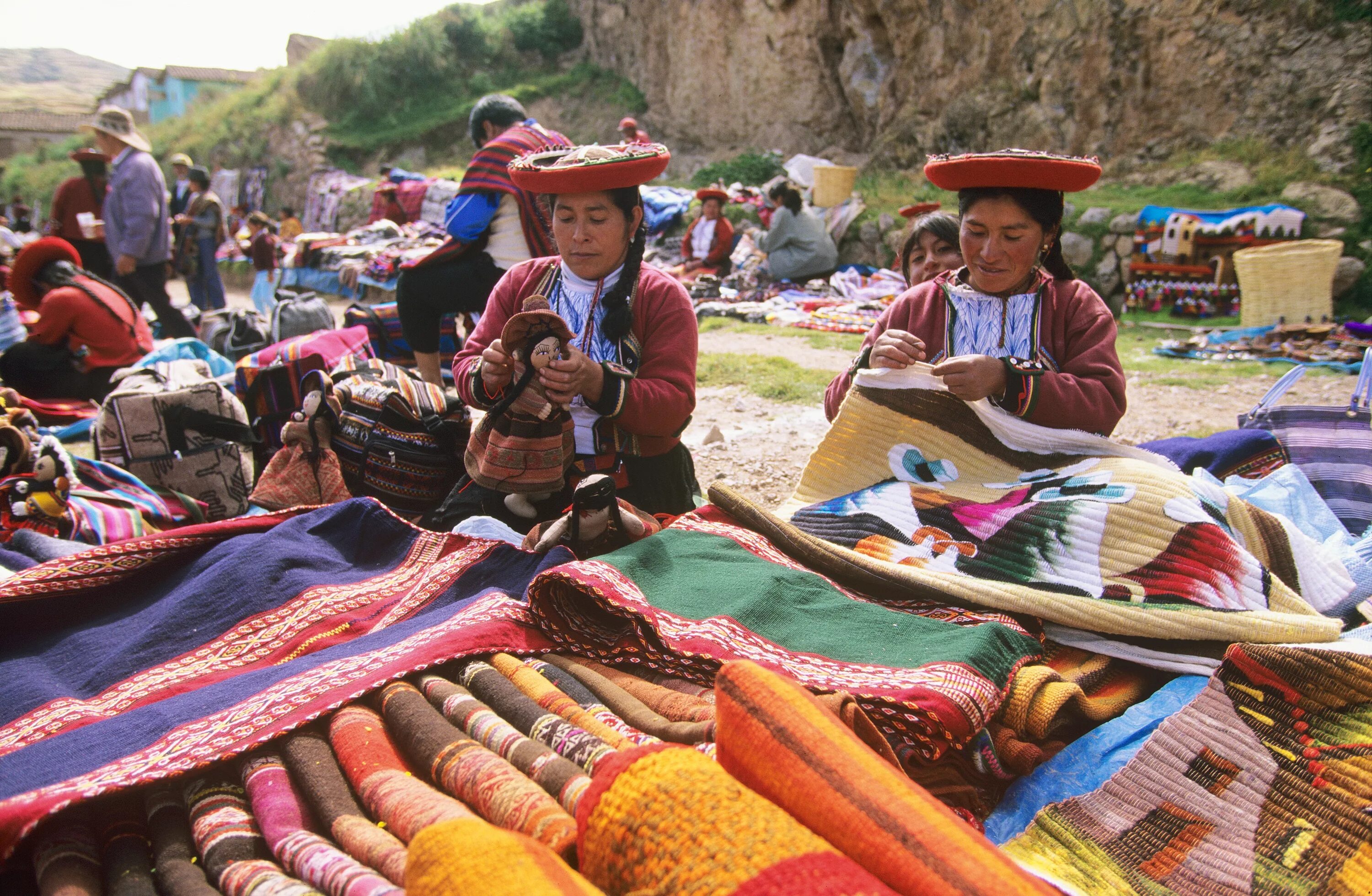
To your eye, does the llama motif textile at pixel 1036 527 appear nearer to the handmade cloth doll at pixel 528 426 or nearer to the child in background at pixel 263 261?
the handmade cloth doll at pixel 528 426

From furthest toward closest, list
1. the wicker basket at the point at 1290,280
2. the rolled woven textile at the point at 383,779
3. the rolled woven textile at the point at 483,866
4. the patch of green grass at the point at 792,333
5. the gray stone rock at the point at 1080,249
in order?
the gray stone rock at the point at 1080,249 → the patch of green grass at the point at 792,333 → the wicker basket at the point at 1290,280 → the rolled woven textile at the point at 383,779 → the rolled woven textile at the point at 483,866

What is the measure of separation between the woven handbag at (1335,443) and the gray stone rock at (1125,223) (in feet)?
25.2

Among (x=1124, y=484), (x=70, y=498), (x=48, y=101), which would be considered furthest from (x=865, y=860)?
(x=48, y=101)

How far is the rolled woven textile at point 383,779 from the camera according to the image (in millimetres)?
1078

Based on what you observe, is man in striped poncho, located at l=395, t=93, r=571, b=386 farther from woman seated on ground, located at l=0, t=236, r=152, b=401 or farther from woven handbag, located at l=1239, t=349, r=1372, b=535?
woven handbag, located at l=1239, t=349, r=1372, b=535

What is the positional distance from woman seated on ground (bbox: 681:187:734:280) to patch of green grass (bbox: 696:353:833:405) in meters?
4.65

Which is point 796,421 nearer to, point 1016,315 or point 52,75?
point 1016,315

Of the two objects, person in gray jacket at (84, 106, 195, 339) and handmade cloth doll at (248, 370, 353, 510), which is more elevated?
person in gray jacket at (84, 106, 195, 339)

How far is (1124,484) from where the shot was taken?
197cm

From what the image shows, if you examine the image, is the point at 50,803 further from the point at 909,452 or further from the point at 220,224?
the point at 220,224

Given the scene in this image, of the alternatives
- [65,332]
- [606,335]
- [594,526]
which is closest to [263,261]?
[65,332]

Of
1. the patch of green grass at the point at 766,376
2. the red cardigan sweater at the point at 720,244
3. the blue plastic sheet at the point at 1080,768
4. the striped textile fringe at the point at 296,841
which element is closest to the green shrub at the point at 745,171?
the red cardigan sweater at the point at 720,244

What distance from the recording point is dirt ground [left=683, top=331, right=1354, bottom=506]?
4453mm

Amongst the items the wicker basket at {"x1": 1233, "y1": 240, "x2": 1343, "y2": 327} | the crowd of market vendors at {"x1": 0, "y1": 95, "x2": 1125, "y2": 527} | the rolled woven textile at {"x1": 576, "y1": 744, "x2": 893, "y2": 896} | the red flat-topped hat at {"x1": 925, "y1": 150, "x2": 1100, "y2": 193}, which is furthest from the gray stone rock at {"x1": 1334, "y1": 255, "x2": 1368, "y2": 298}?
the rolled woven textile at {"x1": 576, "y1": 744, "x2": 893, "y2": 896}
